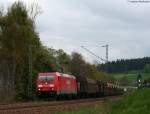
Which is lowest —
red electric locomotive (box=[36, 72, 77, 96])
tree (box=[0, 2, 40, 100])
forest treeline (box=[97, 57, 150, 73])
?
red electric locomotive (box=[36, 72, 77, 96])

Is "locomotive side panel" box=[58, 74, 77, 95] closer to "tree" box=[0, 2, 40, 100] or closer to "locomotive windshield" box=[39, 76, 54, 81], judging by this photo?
"locomotive windshield" box=[39, 76, 54, 81]

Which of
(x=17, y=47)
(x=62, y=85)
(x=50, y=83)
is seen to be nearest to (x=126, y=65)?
(x=17, y=47)

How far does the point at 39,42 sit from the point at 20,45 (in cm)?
645

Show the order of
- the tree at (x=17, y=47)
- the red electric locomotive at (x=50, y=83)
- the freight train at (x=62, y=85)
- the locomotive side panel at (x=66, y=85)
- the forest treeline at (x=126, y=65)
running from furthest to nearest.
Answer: the forest treeline at (x=126, y=65) → the tree at (x=17, y=47) → the locomotive side panel at (x=66, y=85) → the freight train at (x=62, y=85) → the red electric locomotive at (x=50, y=83)

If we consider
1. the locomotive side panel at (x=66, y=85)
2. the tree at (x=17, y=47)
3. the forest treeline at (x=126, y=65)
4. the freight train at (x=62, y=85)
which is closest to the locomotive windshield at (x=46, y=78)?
the freight train at (x=62, y=85)

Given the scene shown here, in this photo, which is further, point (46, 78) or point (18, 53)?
point (18, 53)

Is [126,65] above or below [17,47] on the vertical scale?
above

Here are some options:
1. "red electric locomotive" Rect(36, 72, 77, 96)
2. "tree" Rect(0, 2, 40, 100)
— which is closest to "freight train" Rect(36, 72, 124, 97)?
"red electric locomotive" Rect(36, 72, 77, 96)

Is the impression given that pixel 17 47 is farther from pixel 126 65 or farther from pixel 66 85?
pixel 126 65

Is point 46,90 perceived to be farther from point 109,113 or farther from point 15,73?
point 109,113

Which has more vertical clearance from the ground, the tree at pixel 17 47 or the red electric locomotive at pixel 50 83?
the tree at pixel 17 47

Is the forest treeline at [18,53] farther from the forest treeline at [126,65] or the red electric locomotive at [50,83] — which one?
the forest treeline at [126,65]

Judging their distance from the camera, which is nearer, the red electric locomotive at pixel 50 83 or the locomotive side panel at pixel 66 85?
the red electric locomotive at pixel 50 83

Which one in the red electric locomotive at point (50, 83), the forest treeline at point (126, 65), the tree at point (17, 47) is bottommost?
the red electric locomotive at point (50, 83)
